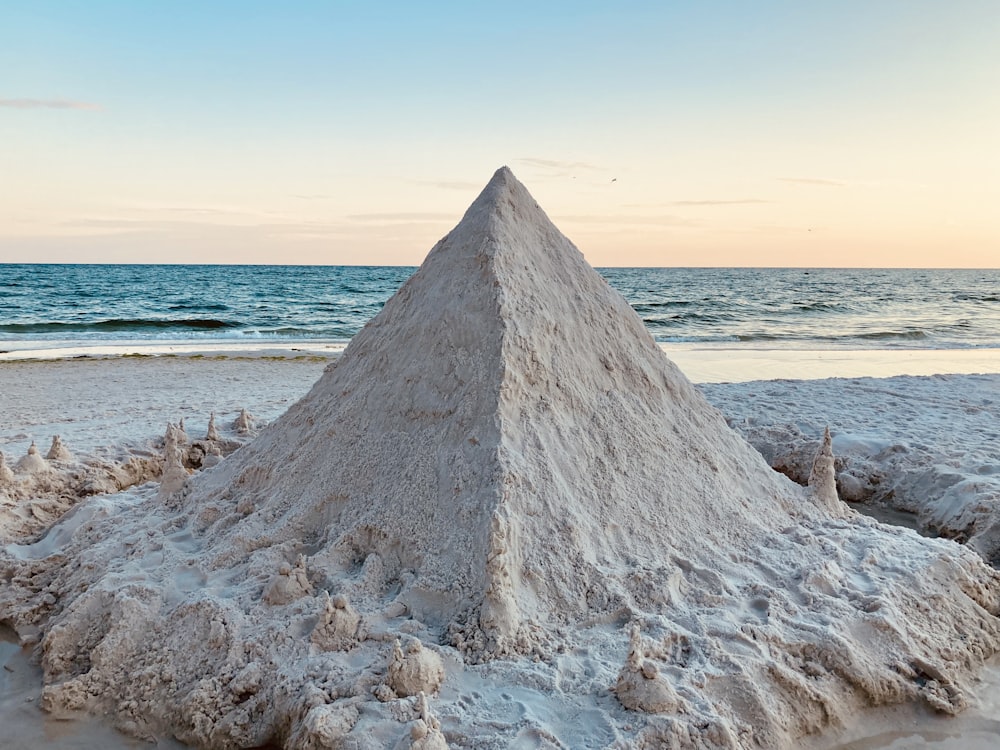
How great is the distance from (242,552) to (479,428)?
1280 millimetres

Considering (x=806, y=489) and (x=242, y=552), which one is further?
(x=806, y=489)

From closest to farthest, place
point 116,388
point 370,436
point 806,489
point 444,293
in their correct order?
point 370,436 → point 444,293 → point 806,489 → point 116,388

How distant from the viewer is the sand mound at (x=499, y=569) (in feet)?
8.54

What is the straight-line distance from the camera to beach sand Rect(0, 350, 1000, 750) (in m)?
2.84

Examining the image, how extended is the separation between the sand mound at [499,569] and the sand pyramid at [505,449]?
0.01 meters

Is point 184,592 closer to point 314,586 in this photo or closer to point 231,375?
point 314,586

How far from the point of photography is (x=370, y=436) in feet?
11.9

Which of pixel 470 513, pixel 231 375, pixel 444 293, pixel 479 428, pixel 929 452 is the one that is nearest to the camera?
pixel 470 513

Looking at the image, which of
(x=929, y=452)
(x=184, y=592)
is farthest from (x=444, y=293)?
(x=929, y=452)

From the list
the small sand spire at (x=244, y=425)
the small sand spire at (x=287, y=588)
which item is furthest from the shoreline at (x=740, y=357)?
the small sand spire at (x=287, y=588)

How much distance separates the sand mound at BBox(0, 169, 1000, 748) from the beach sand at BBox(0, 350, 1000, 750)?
0.44 feet

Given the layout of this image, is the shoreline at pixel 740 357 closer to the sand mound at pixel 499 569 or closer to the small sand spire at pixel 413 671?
the sand mound at pixel 499 569

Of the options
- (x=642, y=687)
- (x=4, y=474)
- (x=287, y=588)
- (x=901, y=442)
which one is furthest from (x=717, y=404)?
(x=4, y=474)

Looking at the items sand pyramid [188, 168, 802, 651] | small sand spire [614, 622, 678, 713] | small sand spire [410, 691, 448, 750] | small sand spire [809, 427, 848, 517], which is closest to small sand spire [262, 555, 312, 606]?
sand pyramid [188, 168, 802, 651]
